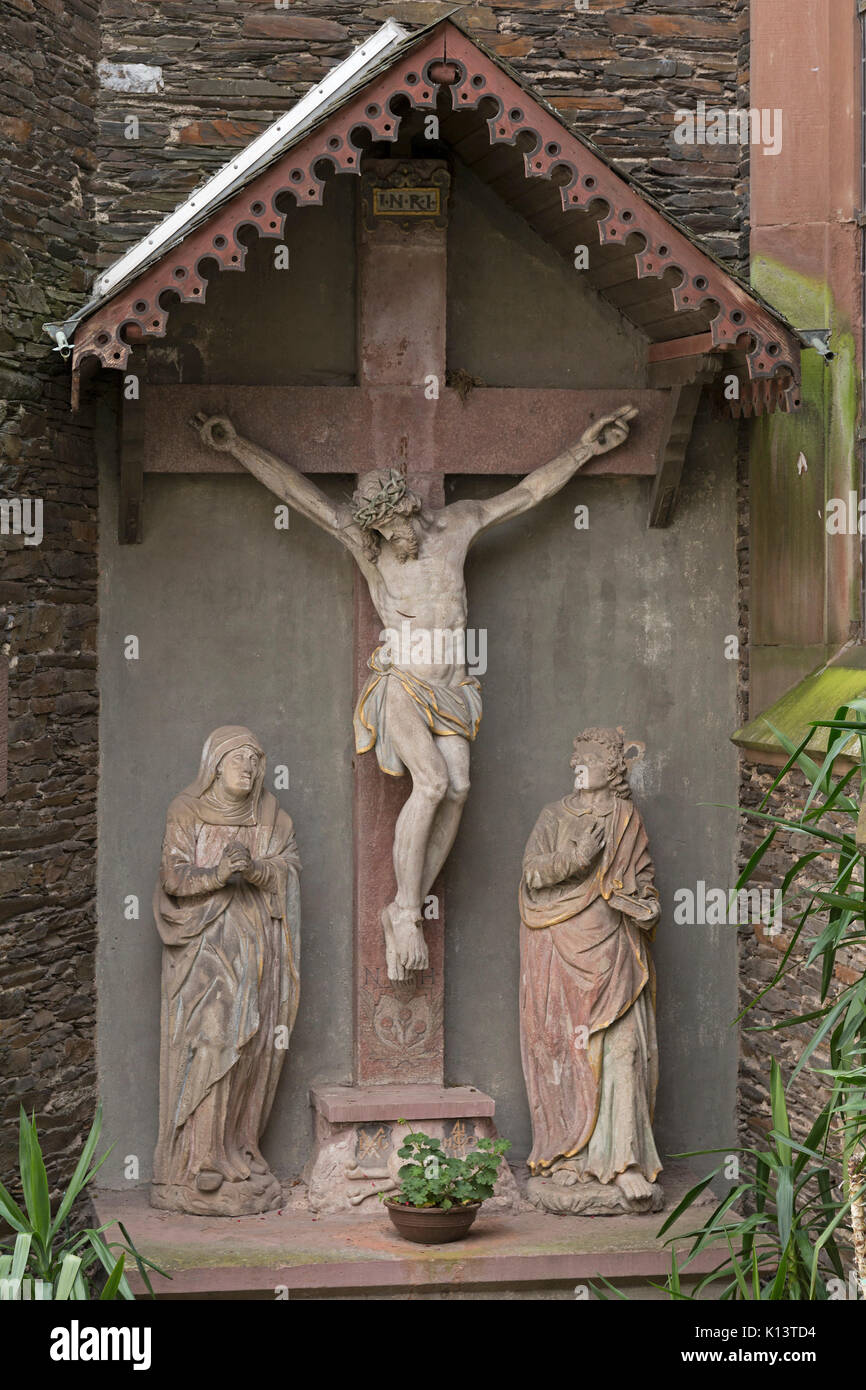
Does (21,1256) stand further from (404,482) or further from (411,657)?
(404,482)

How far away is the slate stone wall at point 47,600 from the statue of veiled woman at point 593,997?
74.8 inches

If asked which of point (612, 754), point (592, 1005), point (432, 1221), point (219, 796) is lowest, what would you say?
point (432, 1221)

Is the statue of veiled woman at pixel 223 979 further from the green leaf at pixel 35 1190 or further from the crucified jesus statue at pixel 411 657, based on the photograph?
the green leaf at pixel 35 1190

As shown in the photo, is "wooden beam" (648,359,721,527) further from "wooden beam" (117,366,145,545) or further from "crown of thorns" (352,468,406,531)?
"wooden beam" (117,366,145,545)

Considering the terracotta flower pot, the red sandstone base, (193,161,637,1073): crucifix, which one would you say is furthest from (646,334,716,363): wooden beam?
the terracotta flower pot

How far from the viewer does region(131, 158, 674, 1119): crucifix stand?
25.0 feet

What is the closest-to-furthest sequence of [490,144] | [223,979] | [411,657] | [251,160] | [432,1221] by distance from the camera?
[490,144] < [432,1221] < [251,160] < [223,979] < [411,657]

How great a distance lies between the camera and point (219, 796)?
753 centimetres

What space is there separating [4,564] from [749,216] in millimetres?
3519

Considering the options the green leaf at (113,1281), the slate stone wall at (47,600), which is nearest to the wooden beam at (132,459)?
the slate stone wall at (47,600)

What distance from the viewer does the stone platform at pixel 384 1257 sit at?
6891mm

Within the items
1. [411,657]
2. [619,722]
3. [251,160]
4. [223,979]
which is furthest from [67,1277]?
[251,160]

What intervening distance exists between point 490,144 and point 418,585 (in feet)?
5.85

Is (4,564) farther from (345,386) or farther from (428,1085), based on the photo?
(428,1085)
